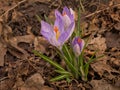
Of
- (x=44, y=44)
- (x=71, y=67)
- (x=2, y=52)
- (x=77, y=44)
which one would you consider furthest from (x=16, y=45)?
(x=77, y=44)

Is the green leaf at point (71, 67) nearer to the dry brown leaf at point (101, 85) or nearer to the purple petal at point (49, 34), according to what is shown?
the dry brown leaf at point (101, 85)

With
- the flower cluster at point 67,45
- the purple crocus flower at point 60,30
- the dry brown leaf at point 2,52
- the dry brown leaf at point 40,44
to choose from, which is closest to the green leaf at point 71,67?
the flower cluster at point 67,45

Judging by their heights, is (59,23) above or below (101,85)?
above

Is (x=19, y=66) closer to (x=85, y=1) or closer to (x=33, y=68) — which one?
(x=33, y=68)

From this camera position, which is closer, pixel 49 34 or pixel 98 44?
pixel 49 34

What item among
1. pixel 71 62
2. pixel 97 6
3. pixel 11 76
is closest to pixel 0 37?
pixel 11 76

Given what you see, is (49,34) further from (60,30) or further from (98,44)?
(98,44)
